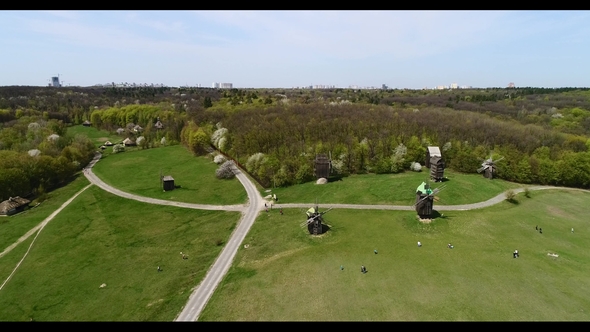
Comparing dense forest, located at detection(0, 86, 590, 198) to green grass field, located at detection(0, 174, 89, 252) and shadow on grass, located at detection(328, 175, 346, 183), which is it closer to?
shadow on grass, located at detection(328, 175, 346, 183)

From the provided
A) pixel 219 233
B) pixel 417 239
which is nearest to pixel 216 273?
pixel 219 233

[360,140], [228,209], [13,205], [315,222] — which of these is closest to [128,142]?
[13,205]

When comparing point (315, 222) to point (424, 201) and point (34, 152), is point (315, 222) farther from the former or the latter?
point (34, 152)

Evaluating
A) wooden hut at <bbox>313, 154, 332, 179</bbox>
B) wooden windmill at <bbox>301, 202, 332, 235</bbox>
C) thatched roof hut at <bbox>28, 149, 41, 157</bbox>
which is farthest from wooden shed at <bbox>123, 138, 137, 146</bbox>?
wooden windmill at <bbox>301, 202, 332, 235</bbox>

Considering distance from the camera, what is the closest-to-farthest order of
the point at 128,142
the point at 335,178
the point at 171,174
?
1. the point at 335,178
2. the point at 171,174
3. the point at 128,142
